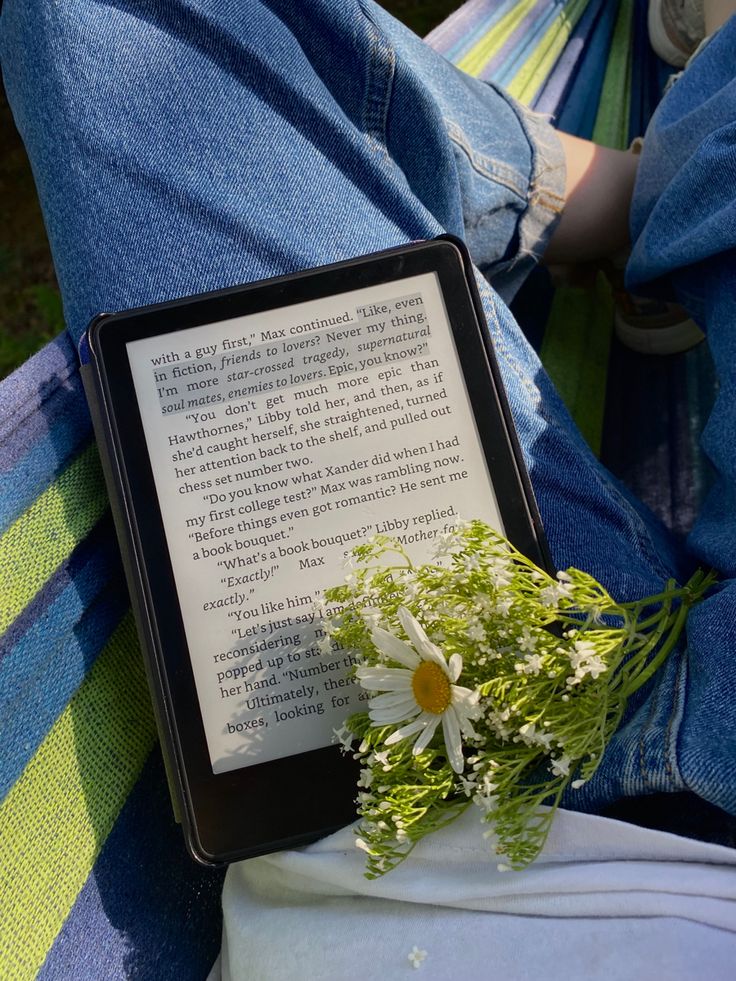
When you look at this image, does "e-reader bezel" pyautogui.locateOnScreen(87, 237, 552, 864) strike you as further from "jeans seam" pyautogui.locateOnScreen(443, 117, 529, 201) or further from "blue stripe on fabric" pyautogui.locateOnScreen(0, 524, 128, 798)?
"jeans seam" pyautogui.locateOnScreen(443, 117, 529, 201)

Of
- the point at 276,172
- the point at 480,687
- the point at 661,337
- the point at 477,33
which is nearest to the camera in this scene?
the point at 480,687

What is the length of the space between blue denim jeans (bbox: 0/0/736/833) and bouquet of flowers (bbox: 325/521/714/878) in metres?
0.21

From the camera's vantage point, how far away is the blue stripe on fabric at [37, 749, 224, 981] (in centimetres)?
65

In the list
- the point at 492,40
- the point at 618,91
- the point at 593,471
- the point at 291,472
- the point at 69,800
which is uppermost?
the point at 492,40

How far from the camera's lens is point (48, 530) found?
0.71m

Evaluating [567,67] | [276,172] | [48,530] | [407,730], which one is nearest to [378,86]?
[276,172]

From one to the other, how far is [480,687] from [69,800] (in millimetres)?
383

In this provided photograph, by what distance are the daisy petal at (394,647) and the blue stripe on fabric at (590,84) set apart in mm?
1214

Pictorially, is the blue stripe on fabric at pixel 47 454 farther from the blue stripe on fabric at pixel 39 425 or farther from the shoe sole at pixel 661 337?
the shoe sole at pixel 661 337

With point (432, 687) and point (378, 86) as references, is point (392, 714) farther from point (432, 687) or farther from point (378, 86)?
point (378, 86)

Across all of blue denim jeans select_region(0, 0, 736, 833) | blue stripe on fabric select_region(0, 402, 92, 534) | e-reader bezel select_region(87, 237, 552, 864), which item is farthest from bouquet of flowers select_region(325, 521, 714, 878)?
blue stripe on fabric select_region(0, 402, 92, 534)

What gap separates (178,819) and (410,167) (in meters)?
0.72

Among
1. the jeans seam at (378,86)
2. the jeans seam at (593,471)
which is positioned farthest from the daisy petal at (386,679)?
the jeans seam at (378,86)

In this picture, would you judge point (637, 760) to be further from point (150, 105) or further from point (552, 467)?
point (150, 105)
